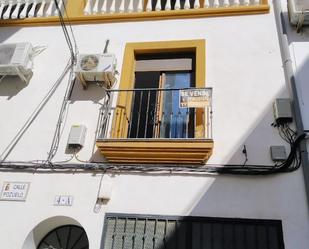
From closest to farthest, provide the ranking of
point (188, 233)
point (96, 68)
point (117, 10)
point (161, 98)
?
point (188, 233) → point (96, 68) → point (161, 98) → point (117, 10)

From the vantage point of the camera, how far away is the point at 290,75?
4613 mm

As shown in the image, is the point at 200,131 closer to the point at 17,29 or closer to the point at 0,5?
the point at 17,29

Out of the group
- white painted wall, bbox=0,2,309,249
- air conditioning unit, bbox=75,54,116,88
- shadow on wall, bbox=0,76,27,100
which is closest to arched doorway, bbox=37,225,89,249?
white painted wall, bbox=0,2,309,249

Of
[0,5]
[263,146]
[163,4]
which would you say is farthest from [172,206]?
[0,5]

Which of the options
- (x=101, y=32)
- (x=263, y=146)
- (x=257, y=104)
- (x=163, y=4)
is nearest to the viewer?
(x=263, y=146)

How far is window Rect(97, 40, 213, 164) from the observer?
432cm

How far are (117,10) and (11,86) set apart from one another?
88.8 inches

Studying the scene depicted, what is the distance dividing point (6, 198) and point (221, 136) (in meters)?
2.98

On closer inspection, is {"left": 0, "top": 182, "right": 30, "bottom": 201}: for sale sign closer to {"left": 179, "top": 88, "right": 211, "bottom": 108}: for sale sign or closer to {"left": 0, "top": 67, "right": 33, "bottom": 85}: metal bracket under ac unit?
{"left": 0, "top": 67, "right": 33, "bottom": 85}: metal bracket under ac unit

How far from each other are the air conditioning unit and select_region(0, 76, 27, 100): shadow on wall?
3.47 ft

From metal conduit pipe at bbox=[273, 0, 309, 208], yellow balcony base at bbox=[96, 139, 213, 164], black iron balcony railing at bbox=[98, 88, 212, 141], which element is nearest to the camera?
metal conduit pipe at bbox=[273, 0, 309, 208]

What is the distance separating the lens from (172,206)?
13.5ft

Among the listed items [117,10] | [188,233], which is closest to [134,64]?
[117,10]

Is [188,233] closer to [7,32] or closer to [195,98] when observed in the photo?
[195,98]
